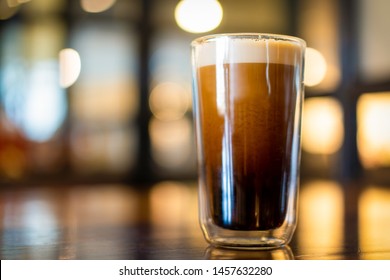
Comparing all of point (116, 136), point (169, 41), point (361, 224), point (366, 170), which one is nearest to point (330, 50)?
point (366, 170)

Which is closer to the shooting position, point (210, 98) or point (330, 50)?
point (210, 98)

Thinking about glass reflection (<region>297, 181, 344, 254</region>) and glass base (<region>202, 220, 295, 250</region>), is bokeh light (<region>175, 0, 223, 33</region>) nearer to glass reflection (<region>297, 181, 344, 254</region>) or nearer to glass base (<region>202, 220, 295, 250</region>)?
glass reflection (<region>297, 181, 344, 254</region>)

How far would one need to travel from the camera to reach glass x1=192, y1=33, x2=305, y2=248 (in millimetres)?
569

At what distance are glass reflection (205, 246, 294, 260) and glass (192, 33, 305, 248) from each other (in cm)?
2

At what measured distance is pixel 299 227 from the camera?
75 cm

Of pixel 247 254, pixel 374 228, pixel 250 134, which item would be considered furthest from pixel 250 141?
pixel 374 228

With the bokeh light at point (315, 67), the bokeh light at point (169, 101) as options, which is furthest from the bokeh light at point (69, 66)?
the bokeh light at point (315, 67)

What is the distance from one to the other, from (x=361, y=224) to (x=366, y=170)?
295 cm

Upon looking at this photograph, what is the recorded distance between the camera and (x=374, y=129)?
3389mm

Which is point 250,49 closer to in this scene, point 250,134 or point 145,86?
point 250,134

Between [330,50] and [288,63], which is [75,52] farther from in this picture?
[288,63]

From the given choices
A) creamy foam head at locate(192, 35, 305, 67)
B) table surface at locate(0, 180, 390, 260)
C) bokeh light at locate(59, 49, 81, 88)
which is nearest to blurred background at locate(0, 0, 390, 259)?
bokeh light at locate(59, 49, 81, 88)

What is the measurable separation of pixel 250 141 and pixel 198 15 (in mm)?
3617

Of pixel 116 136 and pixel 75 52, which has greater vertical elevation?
pixel 75 52
